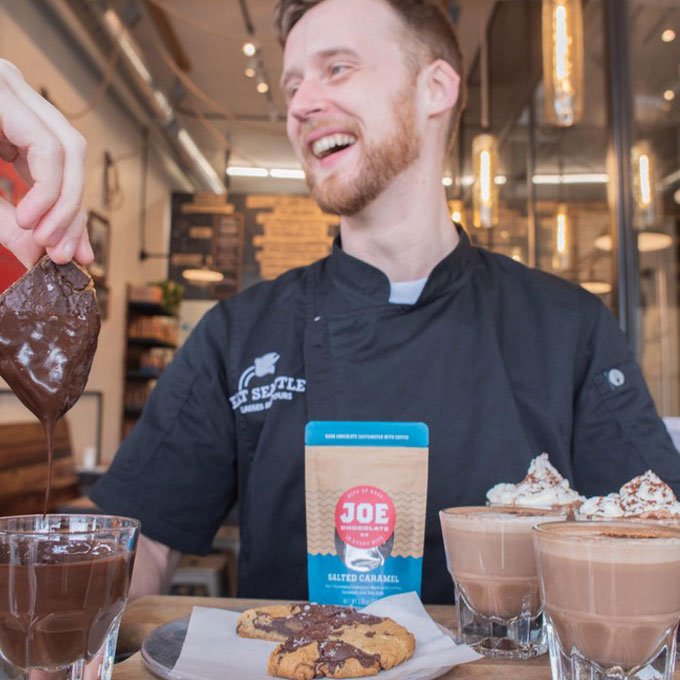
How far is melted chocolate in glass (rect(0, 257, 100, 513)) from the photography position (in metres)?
0.86

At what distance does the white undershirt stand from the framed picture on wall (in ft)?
16.8

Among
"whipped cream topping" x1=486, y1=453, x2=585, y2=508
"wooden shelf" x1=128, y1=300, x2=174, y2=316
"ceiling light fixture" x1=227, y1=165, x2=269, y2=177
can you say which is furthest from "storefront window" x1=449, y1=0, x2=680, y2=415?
"wooden shelf" x1=128, y1=300, x2=174, y2=316

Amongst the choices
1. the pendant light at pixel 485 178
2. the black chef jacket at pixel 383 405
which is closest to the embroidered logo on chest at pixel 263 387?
the black chef jacket at pixel 383 405

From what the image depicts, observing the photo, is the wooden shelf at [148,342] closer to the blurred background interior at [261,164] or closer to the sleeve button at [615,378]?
the blurred background interior at [261,164]

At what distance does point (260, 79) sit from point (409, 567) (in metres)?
6.14

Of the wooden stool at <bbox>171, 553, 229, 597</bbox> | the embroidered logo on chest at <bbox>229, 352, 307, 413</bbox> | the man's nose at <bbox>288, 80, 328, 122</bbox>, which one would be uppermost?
the man's nose at <bbox>288, 80, 328, 122</bbox>

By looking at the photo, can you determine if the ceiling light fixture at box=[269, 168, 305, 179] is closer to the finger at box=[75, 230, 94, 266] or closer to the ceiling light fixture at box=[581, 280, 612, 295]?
the ceiling light fixture at box=[581, 280, 612, 295]

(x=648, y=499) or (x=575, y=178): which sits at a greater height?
(x=575, y=178)

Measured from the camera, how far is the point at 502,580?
0.91 meters

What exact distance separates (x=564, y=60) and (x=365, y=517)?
232 centimetres

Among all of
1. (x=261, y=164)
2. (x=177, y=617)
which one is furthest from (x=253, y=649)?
(x=261, y=164)

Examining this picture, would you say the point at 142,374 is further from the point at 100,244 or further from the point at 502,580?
the point at 502,580

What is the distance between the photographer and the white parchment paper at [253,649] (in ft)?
2.53

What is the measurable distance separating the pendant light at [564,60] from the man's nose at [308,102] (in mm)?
1487
